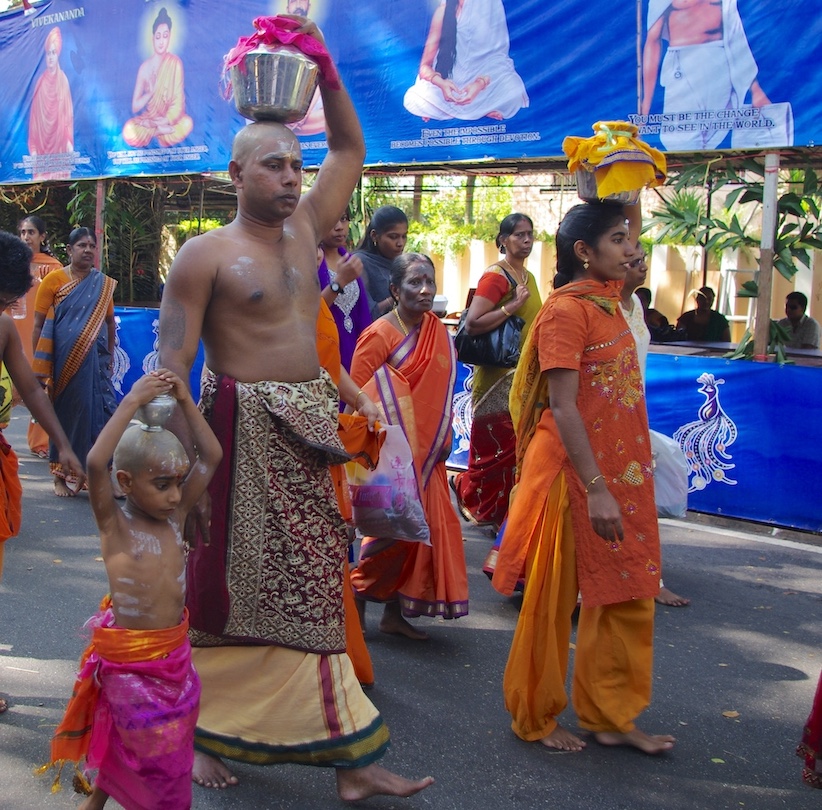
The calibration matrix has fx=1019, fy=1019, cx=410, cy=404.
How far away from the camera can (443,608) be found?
4.59m

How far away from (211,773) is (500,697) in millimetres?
1324

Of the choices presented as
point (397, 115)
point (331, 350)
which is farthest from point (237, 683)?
point (397, 115)

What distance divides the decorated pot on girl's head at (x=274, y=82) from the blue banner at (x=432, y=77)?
15.2 ft

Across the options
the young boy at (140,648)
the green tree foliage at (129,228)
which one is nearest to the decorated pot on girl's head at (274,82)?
the young boy at (140,648)

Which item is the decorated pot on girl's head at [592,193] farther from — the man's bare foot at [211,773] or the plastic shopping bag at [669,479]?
the man's bare foot at [211,773]

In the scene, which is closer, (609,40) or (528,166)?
(609,40)

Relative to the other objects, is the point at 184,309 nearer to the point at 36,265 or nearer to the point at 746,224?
the point at 746,224

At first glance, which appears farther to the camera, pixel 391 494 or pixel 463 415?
pixel 463 415

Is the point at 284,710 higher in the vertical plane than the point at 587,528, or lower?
lower

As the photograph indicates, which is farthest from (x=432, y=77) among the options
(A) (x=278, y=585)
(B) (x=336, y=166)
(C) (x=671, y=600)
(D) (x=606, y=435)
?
(A) (x=278, y=585)

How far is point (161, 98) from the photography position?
37.2 ft

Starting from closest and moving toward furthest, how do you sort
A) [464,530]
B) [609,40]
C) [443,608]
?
[443,608] → [464,530] → [609,40]

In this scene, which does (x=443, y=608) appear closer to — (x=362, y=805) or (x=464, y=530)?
(x=362, y=805)

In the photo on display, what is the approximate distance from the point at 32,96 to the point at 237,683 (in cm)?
1195
